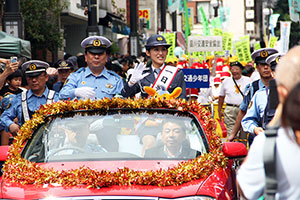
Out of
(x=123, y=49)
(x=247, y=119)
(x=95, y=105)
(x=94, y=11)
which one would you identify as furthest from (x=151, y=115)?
(x=123, y=49)

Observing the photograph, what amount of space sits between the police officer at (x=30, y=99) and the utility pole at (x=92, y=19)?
14.0 m

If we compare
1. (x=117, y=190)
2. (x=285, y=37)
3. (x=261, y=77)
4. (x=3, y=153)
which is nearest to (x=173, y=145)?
(x=117, y=190)

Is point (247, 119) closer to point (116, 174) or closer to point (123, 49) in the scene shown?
point (116, 174)

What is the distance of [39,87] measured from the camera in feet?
28.0

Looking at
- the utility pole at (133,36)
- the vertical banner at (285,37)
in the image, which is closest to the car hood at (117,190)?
the vertical banner at (285,37)

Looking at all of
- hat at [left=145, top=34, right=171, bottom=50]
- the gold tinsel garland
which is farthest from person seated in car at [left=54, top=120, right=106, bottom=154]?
hat at [left=145, top=34, right=171, bottom=50]

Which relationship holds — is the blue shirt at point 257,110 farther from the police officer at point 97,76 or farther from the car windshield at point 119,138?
the police officer at point 97,76

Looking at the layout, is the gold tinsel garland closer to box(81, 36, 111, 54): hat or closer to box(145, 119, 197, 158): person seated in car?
box(145, 119, 197, 158): person seated in car

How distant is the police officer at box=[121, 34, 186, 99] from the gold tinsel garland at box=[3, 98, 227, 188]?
2040mm

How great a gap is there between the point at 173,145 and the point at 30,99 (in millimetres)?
3131

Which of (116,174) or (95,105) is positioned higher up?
(95,105)

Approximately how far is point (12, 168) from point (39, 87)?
3.02 meters

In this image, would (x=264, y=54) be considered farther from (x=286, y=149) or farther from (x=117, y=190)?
(x=286, y=149)

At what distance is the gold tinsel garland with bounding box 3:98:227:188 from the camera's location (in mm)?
5133
